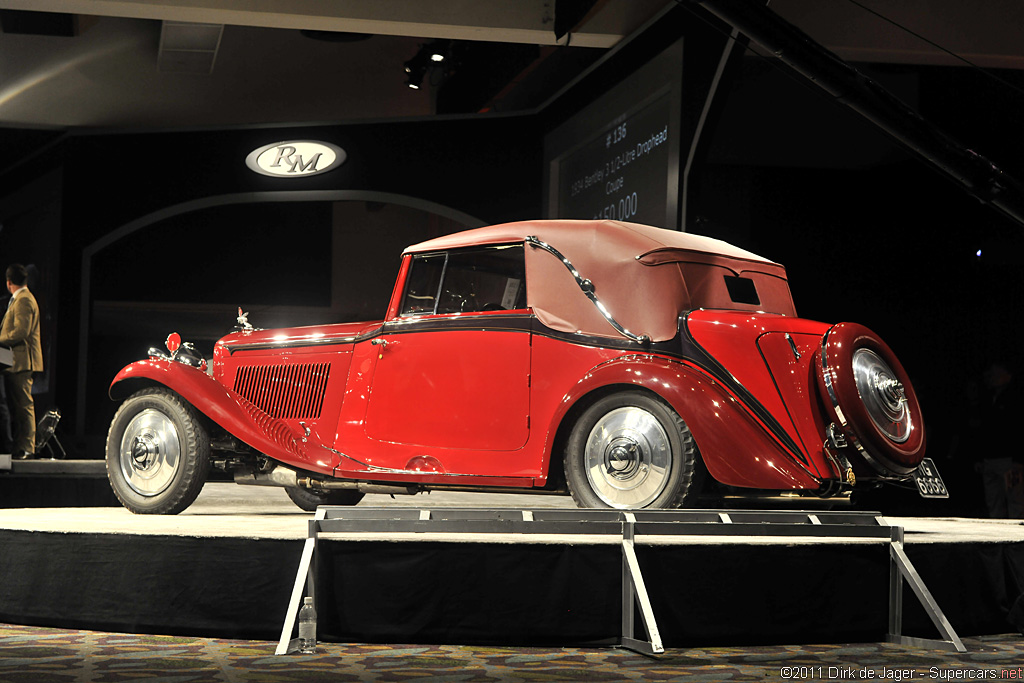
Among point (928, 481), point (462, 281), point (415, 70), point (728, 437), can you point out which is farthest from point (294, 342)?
point (415, 70)

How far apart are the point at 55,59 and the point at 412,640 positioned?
384 inches

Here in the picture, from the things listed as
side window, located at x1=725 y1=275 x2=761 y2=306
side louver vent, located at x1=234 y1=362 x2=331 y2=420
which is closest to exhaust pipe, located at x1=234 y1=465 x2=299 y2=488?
side louver vent, located at x1=234 y1=362 x2=331 y2=420

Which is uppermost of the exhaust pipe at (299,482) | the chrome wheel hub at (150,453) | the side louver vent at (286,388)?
the side louver vent at (286,388)

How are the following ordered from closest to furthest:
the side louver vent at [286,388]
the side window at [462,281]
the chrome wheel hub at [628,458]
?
the chrome wheel hub at [628,458] → the side window at [462,281] → the side louver vent at [286,388]

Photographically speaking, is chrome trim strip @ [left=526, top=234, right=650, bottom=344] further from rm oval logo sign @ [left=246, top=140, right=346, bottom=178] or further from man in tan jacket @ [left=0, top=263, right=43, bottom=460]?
rm oval logo sign @ [left=246, top=140, right=346, bottom=178]

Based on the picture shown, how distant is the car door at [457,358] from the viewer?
4258 millimetres

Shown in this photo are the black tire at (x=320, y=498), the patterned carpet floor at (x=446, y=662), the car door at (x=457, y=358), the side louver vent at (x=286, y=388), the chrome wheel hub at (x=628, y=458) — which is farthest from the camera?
the black tire at (x=320, y=498)

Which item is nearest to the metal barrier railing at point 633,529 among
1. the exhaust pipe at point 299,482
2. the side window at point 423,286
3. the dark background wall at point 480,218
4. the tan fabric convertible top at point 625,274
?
the tan fabric convertible top at point 625,274

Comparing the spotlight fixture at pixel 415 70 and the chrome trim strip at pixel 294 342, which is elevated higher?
the spotlight fixture at pixel 415 70

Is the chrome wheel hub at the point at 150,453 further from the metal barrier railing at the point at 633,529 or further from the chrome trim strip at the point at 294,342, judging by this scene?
the metal barrier railing at the point at 633,529

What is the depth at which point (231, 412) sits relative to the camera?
4691 mm

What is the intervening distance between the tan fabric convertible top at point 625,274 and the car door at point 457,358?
11 cm

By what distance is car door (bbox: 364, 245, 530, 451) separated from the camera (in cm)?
426


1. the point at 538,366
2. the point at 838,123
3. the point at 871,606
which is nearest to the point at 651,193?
the point at 838,123
